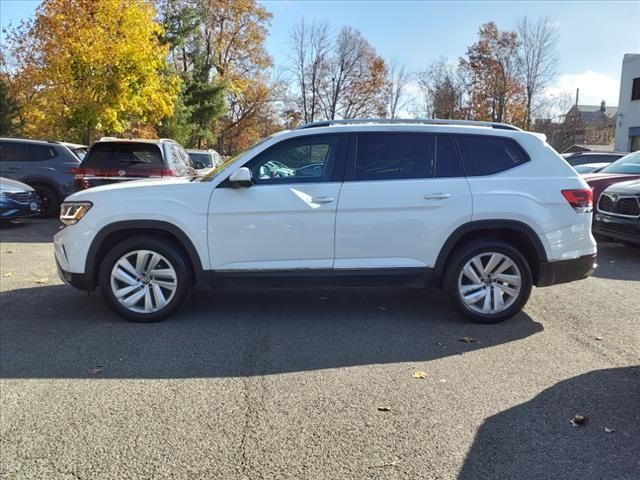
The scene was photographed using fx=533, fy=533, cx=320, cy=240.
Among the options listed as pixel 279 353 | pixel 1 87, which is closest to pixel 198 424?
pixel 279 353

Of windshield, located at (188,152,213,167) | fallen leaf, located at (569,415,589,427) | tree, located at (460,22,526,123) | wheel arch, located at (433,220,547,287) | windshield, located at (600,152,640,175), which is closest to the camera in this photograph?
fallen leaf, located at (569,415,589,427)

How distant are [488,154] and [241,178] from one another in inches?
92.8

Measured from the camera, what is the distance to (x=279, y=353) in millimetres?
4312

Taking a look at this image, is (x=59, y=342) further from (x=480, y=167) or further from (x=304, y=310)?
(x=480, y=167)

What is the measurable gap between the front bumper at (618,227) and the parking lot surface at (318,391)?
2.76 m

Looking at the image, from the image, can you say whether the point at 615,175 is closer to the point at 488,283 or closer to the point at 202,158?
the point at 488,283

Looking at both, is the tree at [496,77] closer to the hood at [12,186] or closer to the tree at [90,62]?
the tree at [90,62]

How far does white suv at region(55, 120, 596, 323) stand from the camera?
16.0 ft

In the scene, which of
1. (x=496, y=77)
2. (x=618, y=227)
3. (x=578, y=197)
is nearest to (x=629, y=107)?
(x=496, y=77)

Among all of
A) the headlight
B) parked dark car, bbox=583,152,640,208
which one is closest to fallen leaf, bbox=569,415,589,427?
the headlight

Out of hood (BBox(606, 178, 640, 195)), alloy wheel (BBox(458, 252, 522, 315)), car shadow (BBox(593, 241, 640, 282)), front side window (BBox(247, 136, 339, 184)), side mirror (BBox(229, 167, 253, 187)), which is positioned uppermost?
front side window (BBox(247, 136, 339, 184))

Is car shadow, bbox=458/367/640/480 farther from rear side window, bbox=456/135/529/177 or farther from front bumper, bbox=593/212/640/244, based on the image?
front bumper, bbox=593/212/640/244

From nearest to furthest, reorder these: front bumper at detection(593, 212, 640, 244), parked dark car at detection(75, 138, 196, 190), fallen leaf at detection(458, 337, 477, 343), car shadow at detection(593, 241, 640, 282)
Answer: fallen leaf at detection(458, 337, 477, 343)
car shadow at detection(593, 241, 640, 282)
front bumper at detection(593, 212, 640, 244)
parked dark car at detection(75, 138, 196, 190)

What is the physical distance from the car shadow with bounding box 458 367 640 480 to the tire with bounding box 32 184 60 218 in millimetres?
11510
